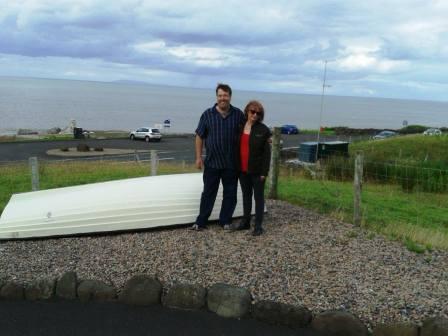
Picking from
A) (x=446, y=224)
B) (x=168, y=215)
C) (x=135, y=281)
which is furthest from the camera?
(x=446, y=224)

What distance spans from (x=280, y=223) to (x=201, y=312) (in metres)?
2.65

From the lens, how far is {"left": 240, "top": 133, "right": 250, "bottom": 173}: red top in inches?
245

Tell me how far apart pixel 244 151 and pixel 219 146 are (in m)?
0.32

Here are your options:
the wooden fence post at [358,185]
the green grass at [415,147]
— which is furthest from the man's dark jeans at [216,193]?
the green grass at [415,147]

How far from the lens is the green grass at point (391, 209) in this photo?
676cm

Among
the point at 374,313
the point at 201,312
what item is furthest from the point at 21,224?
the point at 374,313

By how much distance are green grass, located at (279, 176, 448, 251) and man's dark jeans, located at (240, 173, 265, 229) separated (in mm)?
1651

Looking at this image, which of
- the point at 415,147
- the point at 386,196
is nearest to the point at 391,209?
the point at 386,196

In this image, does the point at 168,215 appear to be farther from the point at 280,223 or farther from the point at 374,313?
the point at 374,313

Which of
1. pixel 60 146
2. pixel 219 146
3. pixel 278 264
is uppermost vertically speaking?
pixel 219 146

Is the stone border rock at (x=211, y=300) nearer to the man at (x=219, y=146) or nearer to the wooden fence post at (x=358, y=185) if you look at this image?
the man at (x=219, y=146)

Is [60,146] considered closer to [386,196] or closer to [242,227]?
[386,196]

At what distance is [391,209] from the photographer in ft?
32.9

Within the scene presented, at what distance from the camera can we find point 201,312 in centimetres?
468
